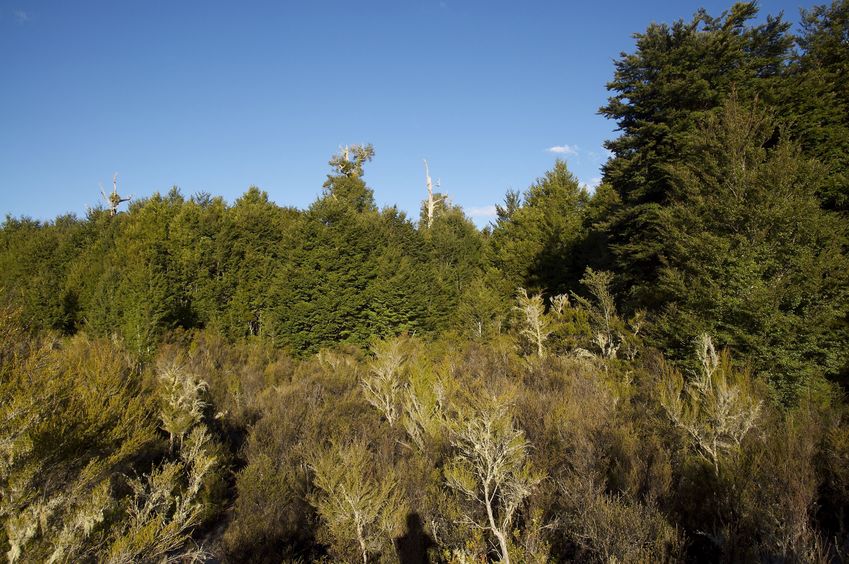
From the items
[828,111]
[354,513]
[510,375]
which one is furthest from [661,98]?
[354,513]

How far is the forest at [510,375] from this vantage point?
6898mm

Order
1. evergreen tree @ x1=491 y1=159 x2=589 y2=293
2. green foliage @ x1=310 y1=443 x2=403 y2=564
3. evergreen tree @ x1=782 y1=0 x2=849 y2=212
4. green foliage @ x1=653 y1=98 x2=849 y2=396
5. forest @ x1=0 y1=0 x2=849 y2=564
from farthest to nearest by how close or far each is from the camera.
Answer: evergreen tree @ x1=491 y1=159 x2=589 y2=293 → evergreen tree @ x1=782 y1=0 x2=849 y2=212 → green foliage @ x1=653 y1=98 x2=849 y2=396 → green foliage @ x1=310 y1=443 x2=403 y2=564 → forest @ x1=0 y1=0 x2=849 y2=564

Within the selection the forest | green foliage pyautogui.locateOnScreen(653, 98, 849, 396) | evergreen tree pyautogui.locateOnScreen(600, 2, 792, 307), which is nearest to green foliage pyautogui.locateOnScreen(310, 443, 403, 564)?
the forest

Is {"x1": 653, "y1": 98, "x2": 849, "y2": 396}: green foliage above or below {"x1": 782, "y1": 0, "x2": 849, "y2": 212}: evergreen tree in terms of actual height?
below

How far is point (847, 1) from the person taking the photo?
20.5 meters

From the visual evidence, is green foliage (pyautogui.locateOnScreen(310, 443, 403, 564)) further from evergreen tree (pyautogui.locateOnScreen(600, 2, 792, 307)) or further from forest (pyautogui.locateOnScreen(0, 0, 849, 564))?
evergreen tree (pyautogui.locateOnScreen(600, 2, 792, 307))

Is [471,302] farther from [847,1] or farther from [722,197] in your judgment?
[847,1]

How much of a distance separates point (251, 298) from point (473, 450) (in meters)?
26.7

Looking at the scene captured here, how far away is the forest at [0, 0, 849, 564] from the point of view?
690 cm

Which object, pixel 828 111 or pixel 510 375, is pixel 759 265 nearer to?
pixel 510 375

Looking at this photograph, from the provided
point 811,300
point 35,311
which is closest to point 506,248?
point 811,300

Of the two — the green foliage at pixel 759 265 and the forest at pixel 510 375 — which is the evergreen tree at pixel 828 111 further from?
the green foliage at pixel 759 265

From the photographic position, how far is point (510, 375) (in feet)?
60.4

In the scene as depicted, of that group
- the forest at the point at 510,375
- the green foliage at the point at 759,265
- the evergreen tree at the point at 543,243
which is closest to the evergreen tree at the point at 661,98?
the forest at the point at 510,375
